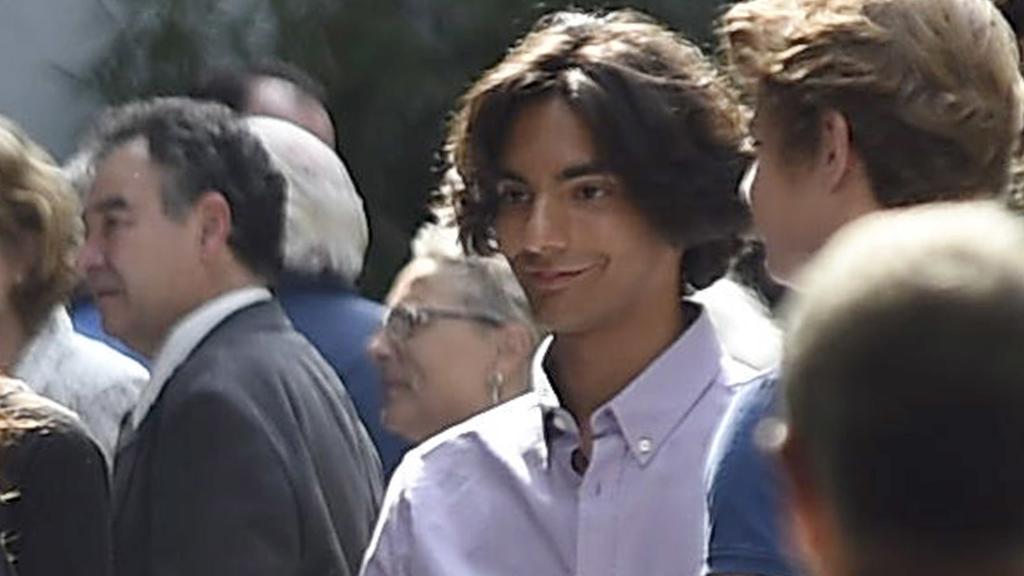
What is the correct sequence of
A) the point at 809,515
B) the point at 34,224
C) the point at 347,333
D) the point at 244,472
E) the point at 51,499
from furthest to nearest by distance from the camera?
the point at 347,333 < the point at 34,224 < the point at 244,472 < the point at 51,499 < the point at 809,515

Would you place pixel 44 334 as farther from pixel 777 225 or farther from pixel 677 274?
pixel 777 225

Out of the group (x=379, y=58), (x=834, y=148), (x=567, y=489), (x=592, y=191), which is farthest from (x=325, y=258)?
(x=379, y=58)

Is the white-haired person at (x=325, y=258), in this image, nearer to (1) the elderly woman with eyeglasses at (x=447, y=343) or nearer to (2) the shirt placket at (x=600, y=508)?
(1) the elderly woman with eyeglasses at (x=447, y=343)

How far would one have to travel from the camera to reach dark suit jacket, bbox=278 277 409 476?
5406mm

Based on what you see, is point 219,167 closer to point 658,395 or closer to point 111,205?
point 111,205

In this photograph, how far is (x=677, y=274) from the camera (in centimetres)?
346

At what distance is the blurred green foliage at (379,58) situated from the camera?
8391mm

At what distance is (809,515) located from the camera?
1708 mm

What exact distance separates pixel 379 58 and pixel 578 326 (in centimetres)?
518

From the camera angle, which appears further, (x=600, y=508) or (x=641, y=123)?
(x=641, y=123)

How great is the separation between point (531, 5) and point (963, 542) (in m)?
6.85

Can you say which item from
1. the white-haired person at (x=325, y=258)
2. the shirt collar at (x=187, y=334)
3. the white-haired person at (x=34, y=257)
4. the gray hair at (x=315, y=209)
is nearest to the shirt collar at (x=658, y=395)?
the shirt collar at (x=187, y=334)

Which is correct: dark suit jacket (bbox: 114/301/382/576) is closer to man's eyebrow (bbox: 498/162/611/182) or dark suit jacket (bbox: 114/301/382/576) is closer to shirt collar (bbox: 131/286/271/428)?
shirt collar (bbox: 131/286/271/428)

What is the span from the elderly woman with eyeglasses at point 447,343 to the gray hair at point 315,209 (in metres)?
0.14
